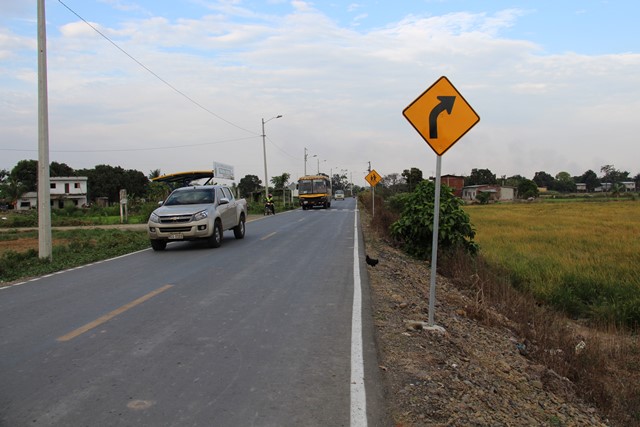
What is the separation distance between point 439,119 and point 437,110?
0.12m

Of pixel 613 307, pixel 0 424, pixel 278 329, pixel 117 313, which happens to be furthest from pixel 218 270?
pixel 613 307

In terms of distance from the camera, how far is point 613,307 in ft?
29.4

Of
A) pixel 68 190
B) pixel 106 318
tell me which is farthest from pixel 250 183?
pixel 106 318

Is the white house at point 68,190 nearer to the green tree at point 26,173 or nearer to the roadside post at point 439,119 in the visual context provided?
the green tree at point 26,173

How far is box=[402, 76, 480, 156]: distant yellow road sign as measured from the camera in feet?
19.6

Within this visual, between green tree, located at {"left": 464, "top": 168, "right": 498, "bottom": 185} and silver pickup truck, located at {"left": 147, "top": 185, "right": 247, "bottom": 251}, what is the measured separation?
126 metres

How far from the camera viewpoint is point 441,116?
607 cm

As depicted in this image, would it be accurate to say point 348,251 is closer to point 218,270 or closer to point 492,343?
point 218,270

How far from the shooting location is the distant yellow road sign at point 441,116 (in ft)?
19.6

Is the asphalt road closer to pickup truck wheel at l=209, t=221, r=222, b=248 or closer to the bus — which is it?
pickup truck wheel at l=209, t=221, r=222, b=248

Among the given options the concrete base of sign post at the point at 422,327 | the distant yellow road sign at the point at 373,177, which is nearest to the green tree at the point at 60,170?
the distant yellow road sign at the point at 373,177

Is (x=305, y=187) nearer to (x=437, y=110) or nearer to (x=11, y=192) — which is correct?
(x=437, y=110)

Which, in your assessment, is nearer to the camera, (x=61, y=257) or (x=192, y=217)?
(x=61, y=257)

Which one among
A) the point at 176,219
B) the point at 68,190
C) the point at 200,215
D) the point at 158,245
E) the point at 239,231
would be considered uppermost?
the point at 68,190
